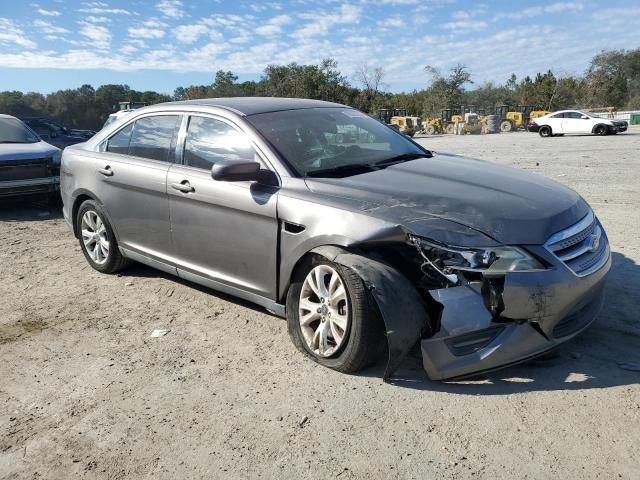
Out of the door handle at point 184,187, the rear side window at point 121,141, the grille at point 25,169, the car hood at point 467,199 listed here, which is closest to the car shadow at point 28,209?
the grille at point 25,169

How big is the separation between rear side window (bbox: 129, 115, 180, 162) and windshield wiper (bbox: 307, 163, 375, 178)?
150cm

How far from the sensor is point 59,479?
263 centimetres

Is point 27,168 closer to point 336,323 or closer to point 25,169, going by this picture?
point 25,169

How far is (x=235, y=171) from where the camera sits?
3678mm

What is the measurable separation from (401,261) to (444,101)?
65.0 meters

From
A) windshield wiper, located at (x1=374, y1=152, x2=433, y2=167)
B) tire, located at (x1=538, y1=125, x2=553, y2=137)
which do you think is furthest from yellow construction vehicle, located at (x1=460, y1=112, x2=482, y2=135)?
windshield wiper, located at (x1=374, y1=152, x2=433, y2=167)

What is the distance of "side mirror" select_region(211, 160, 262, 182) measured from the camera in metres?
3.68

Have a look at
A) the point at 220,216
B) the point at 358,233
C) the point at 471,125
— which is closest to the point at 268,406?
the point at 358,233

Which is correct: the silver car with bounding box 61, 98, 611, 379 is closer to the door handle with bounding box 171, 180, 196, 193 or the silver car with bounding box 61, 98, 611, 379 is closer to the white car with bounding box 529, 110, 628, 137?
the door handle with bounding box 171, 180, 196, 193

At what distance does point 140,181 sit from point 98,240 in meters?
1.17

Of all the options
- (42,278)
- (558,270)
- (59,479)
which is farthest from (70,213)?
(558,270)

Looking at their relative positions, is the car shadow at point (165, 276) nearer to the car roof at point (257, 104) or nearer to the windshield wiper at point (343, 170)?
the windshield wiper at point (343, 170)

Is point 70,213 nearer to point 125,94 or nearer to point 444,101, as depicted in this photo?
point 444,101

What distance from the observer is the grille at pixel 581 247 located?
323cm
